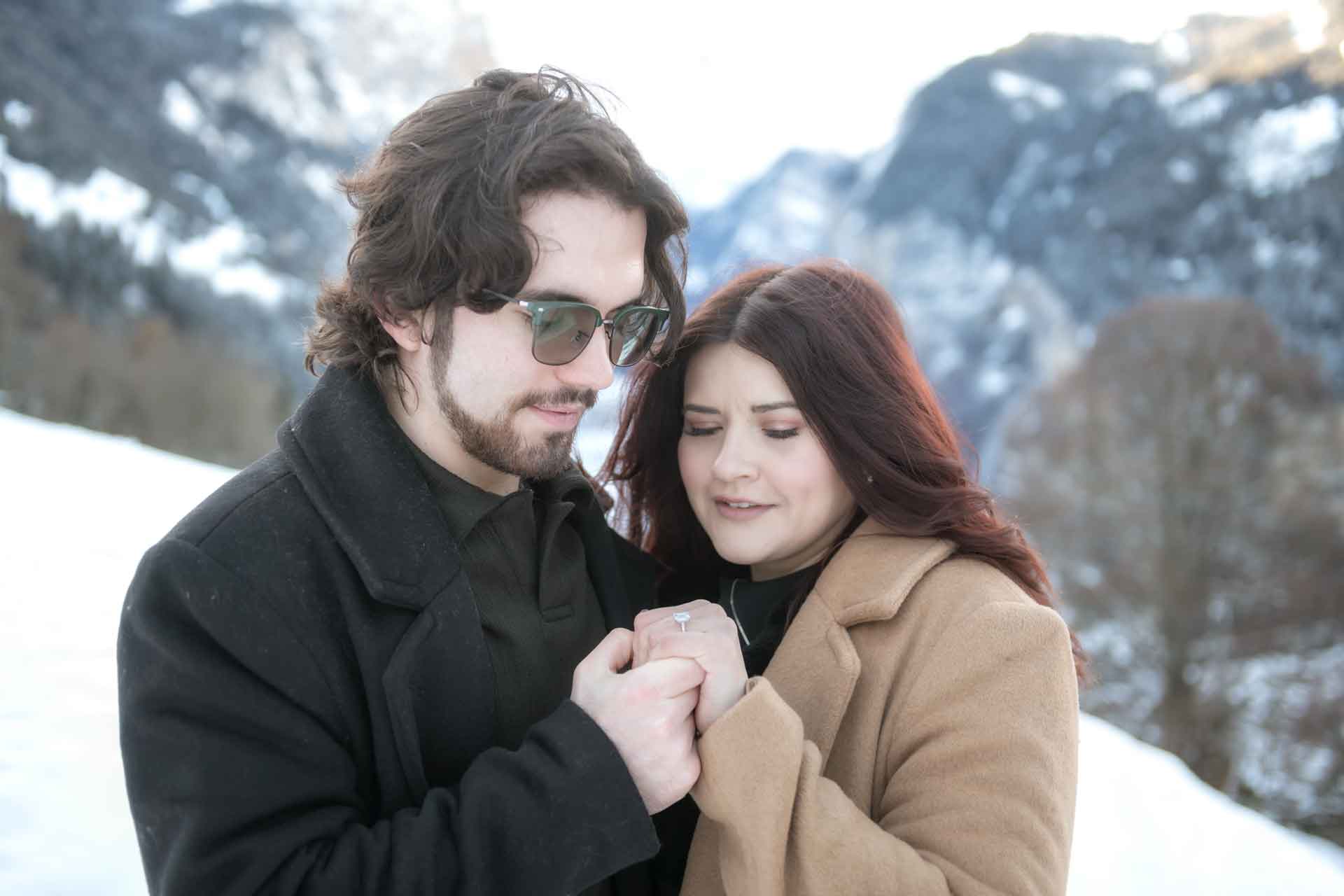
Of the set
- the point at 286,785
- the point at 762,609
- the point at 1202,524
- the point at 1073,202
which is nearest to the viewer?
the point at 286,785

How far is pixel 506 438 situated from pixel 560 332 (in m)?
0.25

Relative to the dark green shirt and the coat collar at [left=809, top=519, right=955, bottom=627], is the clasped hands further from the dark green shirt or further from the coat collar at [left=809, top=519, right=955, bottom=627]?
the coat collar at [left=809, top=519, right=955, bottom=627]

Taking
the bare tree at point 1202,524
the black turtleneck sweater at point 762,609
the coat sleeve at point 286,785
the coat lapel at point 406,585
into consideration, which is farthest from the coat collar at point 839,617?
the bare tree at point 1202,524

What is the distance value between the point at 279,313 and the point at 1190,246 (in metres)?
51.5

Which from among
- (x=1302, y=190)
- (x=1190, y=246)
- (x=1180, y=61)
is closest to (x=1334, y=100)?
(x=1302, y=190)

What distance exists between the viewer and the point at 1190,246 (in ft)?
146

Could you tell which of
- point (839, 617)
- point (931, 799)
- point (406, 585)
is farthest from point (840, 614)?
point (406, 585)

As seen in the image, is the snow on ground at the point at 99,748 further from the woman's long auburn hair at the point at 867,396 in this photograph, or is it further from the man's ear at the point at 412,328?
the man's ear at the point at 412,328

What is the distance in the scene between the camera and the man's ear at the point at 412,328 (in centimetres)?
200

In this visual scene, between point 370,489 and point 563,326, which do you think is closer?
point 370,489

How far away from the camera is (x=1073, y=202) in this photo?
6122 centimetres

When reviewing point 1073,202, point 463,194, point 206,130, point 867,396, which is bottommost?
point 1073,202

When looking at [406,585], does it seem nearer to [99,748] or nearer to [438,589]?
[438,589]

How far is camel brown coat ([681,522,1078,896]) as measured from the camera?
5.35 ft
